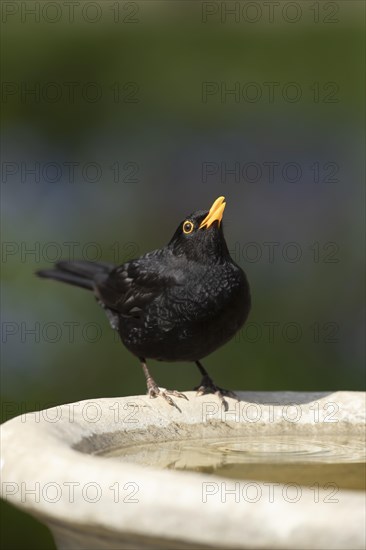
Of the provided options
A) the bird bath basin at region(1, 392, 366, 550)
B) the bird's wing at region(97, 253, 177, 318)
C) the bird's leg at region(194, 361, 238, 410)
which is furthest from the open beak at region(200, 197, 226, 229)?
the bird bath basin at region(1, 392, 366, 550)

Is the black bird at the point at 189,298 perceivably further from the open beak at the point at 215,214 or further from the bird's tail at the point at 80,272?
the bird's tail at the point at 80,272

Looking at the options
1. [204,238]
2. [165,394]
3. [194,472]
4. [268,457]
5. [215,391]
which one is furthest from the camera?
[204,238]

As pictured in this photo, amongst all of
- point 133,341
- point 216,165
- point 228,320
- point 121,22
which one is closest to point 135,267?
point 133,341

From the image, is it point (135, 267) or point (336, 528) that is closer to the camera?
point (336, 528)

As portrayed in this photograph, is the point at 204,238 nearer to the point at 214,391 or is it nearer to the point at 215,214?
the point at 215,214

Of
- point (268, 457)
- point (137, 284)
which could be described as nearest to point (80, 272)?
point (137, 284)

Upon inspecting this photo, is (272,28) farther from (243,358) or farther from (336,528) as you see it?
(336,528)

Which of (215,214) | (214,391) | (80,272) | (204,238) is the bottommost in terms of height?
(214,391)
